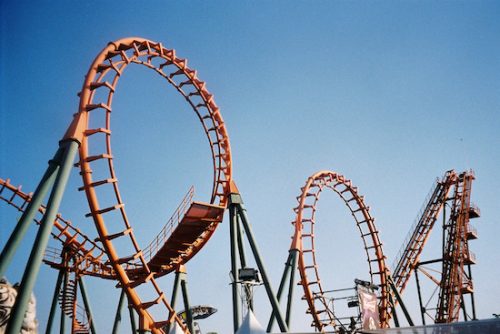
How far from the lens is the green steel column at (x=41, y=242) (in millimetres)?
8500

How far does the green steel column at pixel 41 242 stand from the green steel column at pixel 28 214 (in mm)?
203

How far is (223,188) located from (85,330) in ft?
30.1

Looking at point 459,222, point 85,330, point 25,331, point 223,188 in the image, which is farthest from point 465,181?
point 25,331

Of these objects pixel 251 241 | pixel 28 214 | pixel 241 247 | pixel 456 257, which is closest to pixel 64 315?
pixel 241 247

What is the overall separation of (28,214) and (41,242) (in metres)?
0.74

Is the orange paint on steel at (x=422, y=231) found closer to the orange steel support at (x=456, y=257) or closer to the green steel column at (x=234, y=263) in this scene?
the orange steel support at (x=456, y=257)

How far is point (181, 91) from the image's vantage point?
17000 mm

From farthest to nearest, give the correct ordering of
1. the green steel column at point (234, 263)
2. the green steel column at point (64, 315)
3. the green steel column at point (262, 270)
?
the green steel column at point (64, 315) < the green steel column at point (262, 270) < the green steel column at point (234, 263)

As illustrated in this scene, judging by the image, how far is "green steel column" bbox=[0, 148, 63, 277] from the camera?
9.02 metres

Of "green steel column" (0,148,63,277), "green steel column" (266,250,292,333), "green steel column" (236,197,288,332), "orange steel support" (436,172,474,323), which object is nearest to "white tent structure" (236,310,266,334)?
"green steel column" (236,197,288,332)

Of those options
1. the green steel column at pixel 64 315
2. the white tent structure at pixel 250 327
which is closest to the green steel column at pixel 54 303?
the green steel column at pixel 64 315

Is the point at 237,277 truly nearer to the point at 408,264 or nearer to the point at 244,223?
the point at 244,223

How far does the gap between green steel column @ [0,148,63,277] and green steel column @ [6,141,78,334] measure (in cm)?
20

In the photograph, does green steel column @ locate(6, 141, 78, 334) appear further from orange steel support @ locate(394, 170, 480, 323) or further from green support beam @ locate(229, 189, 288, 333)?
orange steel support @ locate(394, 170, 480, 323)
